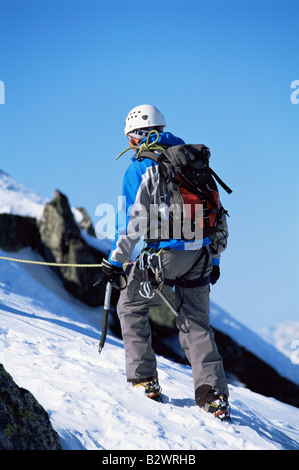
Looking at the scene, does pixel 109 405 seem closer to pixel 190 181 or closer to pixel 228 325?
pixel 190 181

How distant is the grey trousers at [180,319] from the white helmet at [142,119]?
61.8 inches

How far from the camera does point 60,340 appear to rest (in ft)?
25.2

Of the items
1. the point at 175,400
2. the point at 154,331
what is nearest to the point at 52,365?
the point at 175,400

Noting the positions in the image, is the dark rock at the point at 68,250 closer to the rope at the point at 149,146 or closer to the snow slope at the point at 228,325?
the snow slope at the point at 228,325

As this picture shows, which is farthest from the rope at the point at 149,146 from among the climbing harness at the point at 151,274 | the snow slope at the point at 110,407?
the snow slope at the point at 110,407

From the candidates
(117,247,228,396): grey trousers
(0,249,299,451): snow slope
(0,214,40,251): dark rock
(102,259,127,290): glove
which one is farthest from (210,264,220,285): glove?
(0,214,40,251): dark rock

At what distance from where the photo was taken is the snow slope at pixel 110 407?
164 inches

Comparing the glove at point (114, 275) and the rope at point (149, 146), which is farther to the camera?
the rope at point (149, 146)

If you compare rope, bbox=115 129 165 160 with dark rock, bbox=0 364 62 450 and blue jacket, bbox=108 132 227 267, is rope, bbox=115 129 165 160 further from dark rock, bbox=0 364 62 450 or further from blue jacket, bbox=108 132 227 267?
dark rock, bbox=0 364 62 450

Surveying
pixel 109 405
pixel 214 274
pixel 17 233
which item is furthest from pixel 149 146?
pixel 17 233

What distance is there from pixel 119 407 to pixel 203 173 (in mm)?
2545

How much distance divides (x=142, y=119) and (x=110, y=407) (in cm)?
323

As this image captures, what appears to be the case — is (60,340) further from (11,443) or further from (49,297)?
(49,297)

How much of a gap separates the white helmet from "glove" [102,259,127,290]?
5.38ft
